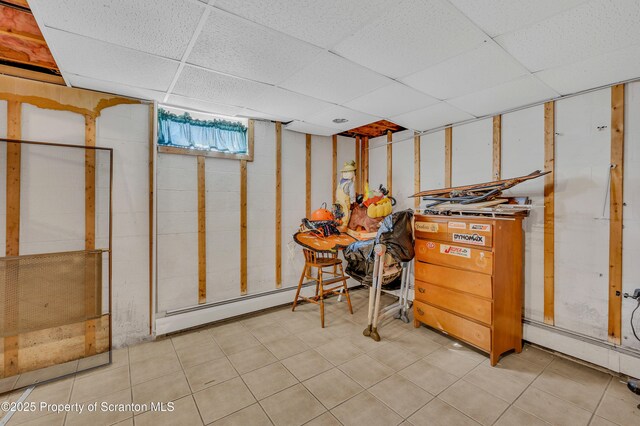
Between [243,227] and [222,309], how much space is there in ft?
3.52

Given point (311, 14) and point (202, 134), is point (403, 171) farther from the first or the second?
point (311, 14)

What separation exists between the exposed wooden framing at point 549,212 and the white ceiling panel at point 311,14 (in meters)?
2.31

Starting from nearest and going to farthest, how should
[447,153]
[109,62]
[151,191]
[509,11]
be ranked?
1. [509,11]
2. [109,62]
3. [151,191]
4. [447,153]

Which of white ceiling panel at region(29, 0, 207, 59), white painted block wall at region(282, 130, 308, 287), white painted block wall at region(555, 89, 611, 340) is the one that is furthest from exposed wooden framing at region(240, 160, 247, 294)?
white painted block wall at region(555, 89, 611, 340)

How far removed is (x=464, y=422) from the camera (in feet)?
6.13

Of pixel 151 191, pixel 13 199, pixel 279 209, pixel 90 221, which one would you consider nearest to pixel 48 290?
pixel 90 221

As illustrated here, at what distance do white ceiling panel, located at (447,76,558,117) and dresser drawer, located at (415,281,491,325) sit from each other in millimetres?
1991

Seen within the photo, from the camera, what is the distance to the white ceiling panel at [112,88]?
8.09ft

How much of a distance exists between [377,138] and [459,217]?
237 cm

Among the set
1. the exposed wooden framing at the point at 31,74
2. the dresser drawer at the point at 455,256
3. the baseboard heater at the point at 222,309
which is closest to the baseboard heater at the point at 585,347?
the dresser drawer at the point at 455,256

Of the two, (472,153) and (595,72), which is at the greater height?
(595,72)

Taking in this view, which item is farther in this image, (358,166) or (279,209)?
(358,166)

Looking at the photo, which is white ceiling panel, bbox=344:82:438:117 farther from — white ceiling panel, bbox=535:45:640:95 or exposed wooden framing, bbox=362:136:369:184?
exposed wooden framing, bbox=362:136:369:184

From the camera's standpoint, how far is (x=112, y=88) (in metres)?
2.64
